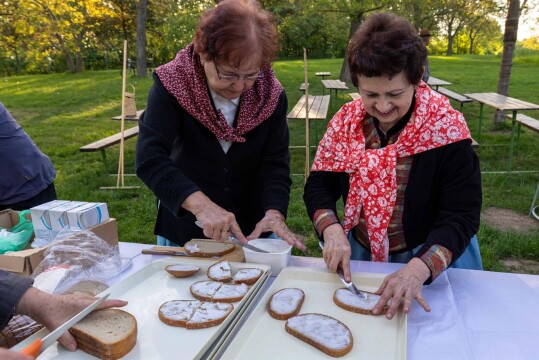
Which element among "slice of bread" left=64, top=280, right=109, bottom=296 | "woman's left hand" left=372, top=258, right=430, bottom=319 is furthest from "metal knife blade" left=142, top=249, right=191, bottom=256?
"woman's left hand" left=372, top=258, right=430, bottom=319

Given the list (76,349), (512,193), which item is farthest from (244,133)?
(512,193)

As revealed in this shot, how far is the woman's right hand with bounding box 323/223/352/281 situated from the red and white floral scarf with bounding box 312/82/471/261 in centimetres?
17

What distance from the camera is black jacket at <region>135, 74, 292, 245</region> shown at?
162 centimetres

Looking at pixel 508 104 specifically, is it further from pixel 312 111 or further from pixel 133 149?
pixel 133 149

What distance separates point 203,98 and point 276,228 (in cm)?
55

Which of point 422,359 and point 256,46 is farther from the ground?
point 256,46

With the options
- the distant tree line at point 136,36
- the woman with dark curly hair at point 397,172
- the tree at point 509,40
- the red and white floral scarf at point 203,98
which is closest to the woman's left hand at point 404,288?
the woman with dark curly hair at point 397,172

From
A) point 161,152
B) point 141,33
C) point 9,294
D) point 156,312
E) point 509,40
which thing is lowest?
point 156,312

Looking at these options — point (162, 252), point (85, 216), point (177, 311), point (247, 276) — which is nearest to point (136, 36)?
point (85, 216)

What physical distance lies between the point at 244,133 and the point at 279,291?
2.34ft

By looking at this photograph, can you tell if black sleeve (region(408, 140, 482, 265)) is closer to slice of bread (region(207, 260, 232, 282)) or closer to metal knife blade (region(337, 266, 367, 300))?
metal knife blade (region(337, 266, 367, 300))

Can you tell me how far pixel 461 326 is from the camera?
3.91 feet

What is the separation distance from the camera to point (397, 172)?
1.55 metres

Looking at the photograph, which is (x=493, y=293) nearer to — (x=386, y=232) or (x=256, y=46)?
(x=386, y=232)
